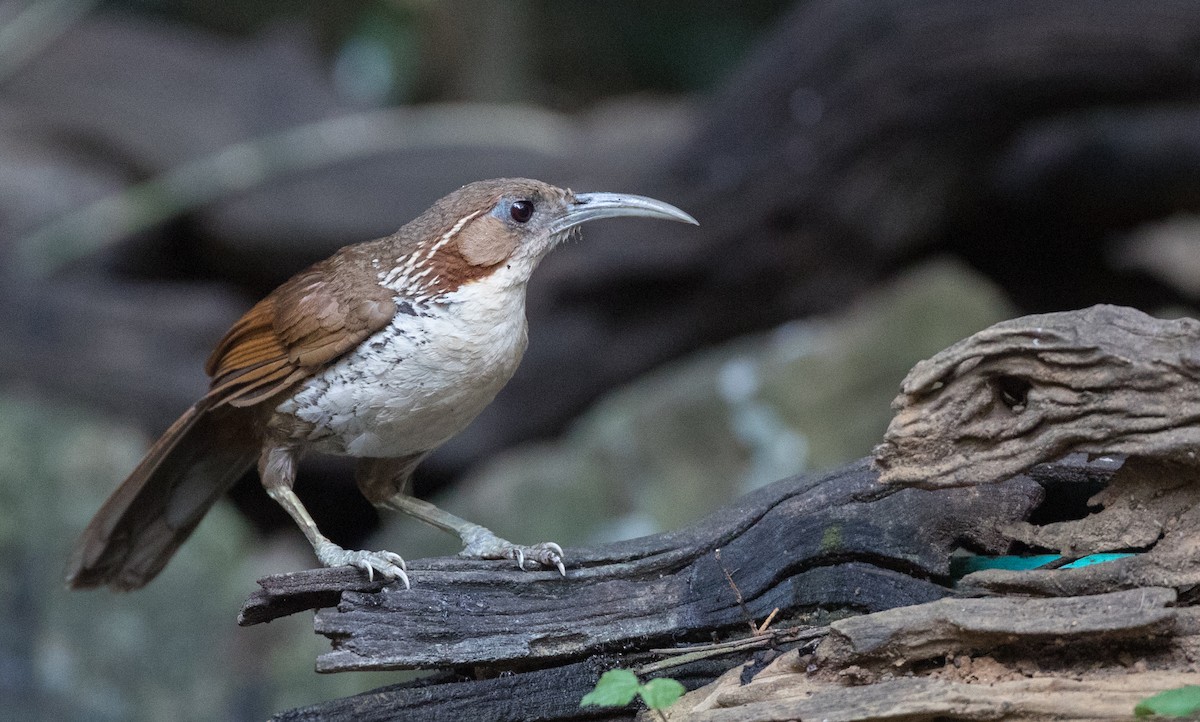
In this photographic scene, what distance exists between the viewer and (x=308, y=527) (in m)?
3.92

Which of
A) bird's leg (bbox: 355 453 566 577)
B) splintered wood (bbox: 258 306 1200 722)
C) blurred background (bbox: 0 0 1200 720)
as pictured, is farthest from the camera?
blurred background (bbox: 0 0 1200 720)

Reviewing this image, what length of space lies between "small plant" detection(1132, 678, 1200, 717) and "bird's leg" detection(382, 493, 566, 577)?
64.5 inches

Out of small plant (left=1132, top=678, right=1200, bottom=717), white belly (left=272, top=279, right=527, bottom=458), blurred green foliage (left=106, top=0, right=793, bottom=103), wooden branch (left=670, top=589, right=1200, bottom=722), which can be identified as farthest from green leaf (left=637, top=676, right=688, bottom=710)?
blurred green foliage (left=106, top=0, right=793, bottom=103)

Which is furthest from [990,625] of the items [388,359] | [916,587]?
[388,359]

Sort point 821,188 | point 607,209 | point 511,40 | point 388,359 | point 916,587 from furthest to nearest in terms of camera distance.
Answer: point 511,40
point 821,188
point 607,209
point 388,359
point 916,587

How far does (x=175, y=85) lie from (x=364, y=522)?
3.93 meters

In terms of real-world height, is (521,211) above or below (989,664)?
above

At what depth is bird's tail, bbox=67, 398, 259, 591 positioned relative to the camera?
4355mm

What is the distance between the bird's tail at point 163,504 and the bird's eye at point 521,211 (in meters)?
1.24

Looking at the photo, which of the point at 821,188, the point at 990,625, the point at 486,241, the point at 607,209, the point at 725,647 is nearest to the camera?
the point at 990,625

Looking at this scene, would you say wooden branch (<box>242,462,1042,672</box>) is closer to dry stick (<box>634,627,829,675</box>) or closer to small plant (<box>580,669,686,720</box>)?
dry stick (<box>634,627,829,675</box>)

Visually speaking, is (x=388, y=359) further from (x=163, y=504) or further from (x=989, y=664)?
(x=989, y=664)

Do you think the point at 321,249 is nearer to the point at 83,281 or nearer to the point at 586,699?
the point at 83,281

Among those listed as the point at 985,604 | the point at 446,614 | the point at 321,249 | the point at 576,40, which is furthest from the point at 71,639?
the point at 576,40
